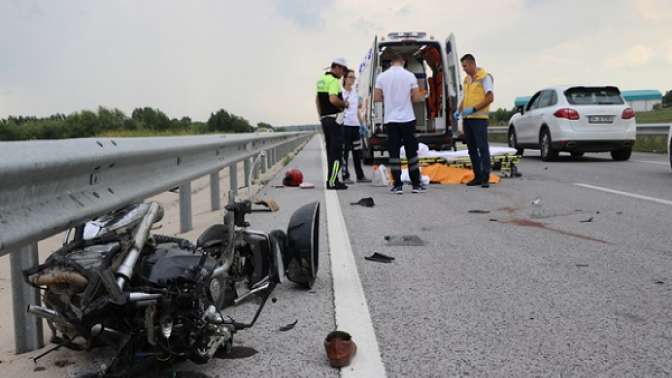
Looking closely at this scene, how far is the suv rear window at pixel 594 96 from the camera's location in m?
14.8

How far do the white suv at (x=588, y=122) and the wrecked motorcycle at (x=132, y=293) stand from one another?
13.0 metres

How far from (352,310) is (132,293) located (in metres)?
1.52

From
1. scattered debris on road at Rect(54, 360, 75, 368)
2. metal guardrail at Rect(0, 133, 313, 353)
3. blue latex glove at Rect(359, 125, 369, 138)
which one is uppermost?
blue latex glove at Rect(359, 125, 369, 138)


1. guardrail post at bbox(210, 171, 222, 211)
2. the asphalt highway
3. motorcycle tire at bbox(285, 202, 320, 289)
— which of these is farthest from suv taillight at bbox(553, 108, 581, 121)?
motorcycle tire at bbox(285, 202, 320, 289)

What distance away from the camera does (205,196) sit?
35.7 feet

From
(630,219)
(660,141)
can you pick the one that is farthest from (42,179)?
(660,141)

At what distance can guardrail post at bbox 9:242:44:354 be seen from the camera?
2.85m

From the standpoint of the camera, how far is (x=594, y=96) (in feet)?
48.8

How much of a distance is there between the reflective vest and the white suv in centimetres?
515

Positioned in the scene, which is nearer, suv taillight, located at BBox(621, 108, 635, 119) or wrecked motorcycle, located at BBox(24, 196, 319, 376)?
wrecked motorcycle, located at BBox(24, 196, 319, 376)

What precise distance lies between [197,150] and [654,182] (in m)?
7.53

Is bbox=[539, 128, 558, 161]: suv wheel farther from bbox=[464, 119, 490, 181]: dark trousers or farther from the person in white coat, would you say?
bbox=[464, 119, 490, 181]: dark trousers

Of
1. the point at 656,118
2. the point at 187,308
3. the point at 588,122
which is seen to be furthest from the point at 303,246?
the point at 656,118

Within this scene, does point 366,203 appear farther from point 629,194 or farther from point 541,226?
point 629,194
